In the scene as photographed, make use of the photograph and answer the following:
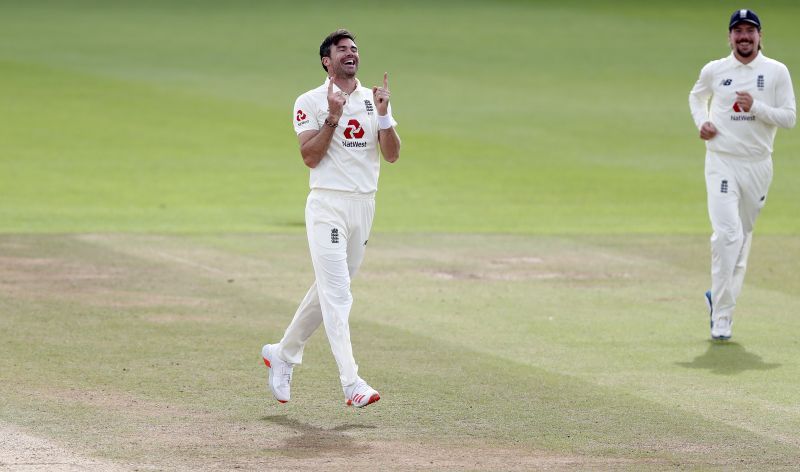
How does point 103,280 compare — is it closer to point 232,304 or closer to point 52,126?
point 232,304

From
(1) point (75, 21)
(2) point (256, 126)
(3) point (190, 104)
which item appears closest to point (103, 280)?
(2) point (256, 126)

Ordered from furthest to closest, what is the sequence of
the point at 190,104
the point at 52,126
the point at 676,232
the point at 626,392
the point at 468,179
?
1. the point at 190,104
2. the point at 52,126
3. the point at 468,179
4. the point at 676,232
5. the point at 626,392

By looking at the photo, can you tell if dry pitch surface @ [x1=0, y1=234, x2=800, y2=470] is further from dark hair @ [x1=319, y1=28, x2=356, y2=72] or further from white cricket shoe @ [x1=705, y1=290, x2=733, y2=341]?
dark hair @ [x1=319, y1=28, x2=356, y2=72]

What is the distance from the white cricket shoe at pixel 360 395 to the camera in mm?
9023

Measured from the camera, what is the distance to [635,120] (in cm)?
3067

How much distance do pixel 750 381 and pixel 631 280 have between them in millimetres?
4939

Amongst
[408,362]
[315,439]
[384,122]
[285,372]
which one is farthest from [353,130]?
[408,362]

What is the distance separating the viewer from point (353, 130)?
31.4 ft

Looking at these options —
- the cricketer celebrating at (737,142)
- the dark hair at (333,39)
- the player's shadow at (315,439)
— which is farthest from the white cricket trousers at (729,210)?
the player's shadow at (315,439)

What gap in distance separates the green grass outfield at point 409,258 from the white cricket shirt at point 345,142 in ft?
4.80

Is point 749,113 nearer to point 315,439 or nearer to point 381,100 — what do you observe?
point 381,100

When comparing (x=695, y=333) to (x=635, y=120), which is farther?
(x=635, y=120)

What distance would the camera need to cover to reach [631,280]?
50.9 feet

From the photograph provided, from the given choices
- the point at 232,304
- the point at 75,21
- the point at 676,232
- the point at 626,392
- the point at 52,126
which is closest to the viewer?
the point at 626,392
